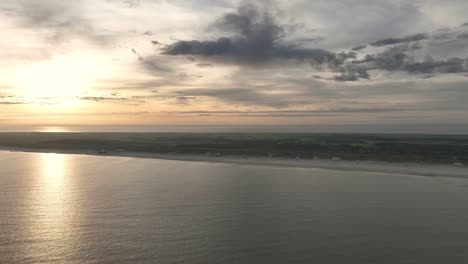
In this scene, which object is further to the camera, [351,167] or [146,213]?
[351,167]

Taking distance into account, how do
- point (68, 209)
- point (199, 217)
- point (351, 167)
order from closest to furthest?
1. point (199, 217)
2. point (68, 209)
3. point (351, 167)

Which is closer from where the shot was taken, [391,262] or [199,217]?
[391,262]

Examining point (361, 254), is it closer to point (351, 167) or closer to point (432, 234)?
point (432, 234)

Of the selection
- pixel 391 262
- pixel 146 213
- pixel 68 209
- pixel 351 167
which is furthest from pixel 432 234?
pixel 351 167

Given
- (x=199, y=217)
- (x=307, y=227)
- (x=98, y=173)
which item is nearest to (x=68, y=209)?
(x=199, y=217)

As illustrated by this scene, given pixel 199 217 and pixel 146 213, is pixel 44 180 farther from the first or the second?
pixel 199 217

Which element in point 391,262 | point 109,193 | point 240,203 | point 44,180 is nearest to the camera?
point 391,262
